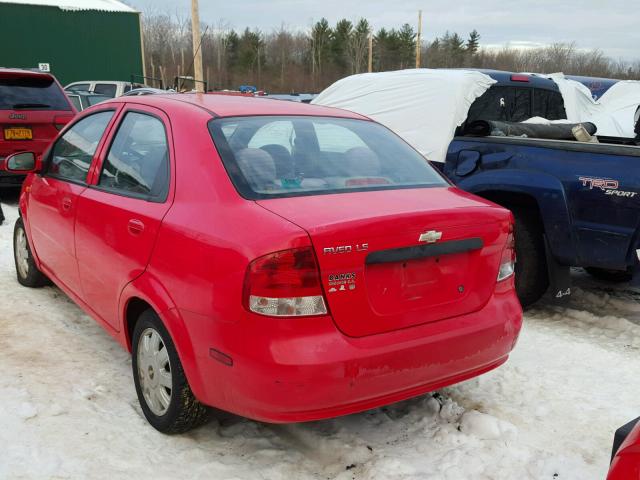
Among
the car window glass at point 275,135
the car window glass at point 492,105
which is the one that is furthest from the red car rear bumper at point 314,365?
the car window glass at point 492,105

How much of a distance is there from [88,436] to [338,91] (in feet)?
18.1

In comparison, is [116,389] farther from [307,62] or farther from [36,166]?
[307,62]

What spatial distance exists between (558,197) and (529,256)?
60 centimetres

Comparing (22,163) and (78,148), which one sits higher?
(78,148)

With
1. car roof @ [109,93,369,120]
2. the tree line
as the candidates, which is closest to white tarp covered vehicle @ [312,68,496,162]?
car roof @ [109,93,369,120]

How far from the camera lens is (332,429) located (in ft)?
10.1

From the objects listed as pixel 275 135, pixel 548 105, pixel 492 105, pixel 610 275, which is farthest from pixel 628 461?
pixel 548 105

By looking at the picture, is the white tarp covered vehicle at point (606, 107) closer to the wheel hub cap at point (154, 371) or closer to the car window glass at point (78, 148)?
the car window glass at point (78, 148)

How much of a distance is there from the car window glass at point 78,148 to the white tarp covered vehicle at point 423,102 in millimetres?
3171

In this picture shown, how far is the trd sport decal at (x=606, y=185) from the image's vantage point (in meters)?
3.94

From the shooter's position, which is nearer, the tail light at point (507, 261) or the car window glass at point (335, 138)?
the tail light at point (507, 261)

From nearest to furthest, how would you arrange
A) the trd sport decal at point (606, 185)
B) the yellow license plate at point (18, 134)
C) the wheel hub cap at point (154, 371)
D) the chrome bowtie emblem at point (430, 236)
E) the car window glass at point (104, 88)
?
the chrome bowtie emblem at point (430, 236), the wheel hub cap at point (154, 371), the trd sport decal at point (606, 185), the yellow license plate at point (18, 134), the car window glass at point (104, 88)

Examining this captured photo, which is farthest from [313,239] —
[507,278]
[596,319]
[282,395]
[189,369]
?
[596,319]

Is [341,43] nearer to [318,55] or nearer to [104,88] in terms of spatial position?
[318,55]
